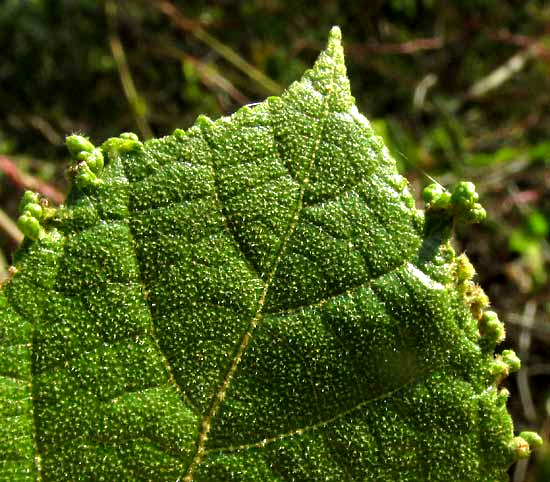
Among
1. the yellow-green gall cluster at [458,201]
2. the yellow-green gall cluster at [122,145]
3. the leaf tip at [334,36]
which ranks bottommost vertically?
the yellow-green gall cluster at [122,145]

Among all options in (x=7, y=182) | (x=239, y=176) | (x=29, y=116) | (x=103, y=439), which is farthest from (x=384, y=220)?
(x=29, y=116)

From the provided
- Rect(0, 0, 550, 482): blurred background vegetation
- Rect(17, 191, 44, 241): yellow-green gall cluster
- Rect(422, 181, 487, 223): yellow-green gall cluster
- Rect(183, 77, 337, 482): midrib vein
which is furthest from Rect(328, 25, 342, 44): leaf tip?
Rect(0, 0, 550, 482): blurred background vegetation

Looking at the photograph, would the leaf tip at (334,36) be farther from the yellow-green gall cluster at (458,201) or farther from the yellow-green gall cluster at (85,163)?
the yellow-green gall cluster at (85,163)

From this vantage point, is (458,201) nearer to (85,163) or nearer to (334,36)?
(334,36)

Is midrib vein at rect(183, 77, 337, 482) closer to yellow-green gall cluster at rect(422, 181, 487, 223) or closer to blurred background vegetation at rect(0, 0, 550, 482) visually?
yellow-green gall cluster at rect(422, 181, 487, 223)

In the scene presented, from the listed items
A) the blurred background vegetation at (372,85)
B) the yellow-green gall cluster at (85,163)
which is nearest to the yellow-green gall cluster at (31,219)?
the yellow-green gall cluster at (85,163)

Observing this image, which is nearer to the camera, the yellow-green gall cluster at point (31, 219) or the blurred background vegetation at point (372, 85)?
the yellow-green gall cluster at point (31, 219)
